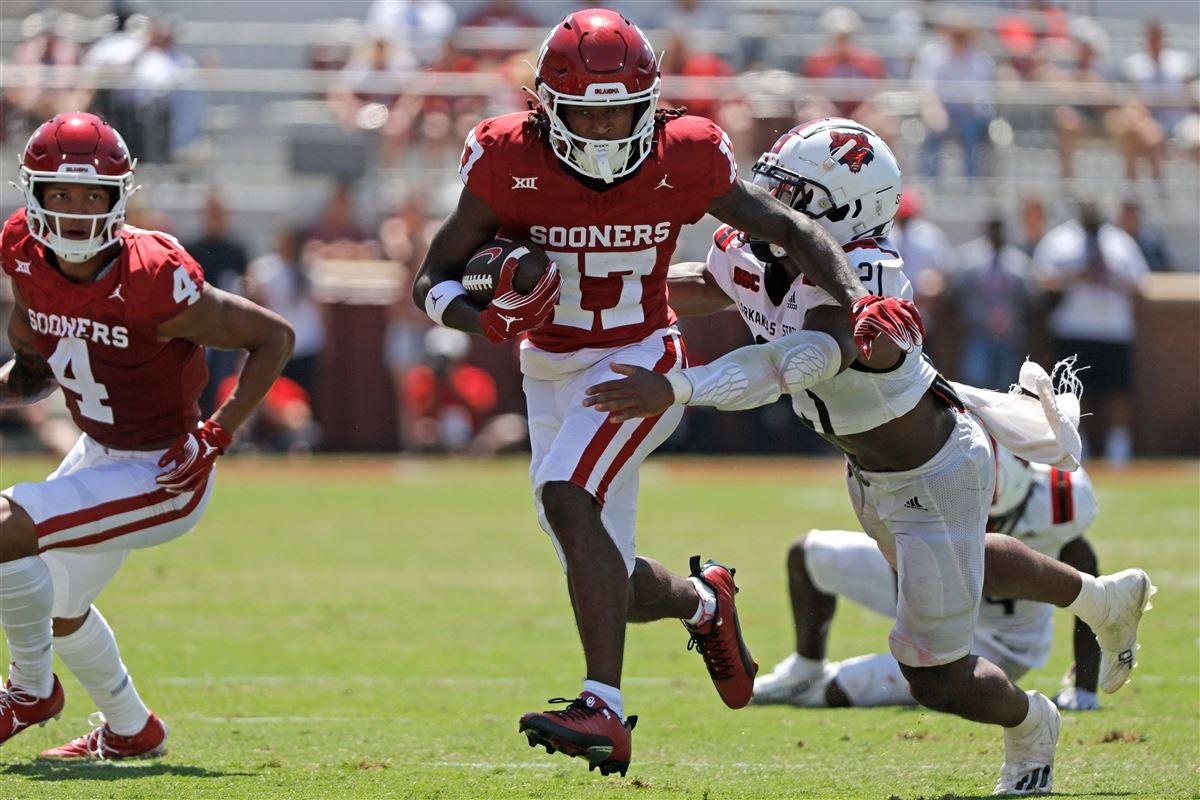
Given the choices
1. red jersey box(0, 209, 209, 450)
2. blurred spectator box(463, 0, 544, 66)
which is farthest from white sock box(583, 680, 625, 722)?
blurred spectator box(463, 0, 544, 66)

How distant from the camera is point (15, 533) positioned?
16.9 ft

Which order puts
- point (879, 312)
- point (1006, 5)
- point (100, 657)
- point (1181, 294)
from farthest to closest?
point (1006, 5), point (1181, 294), point (100, 657), point (879, 312)

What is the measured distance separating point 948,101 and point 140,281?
11727mm

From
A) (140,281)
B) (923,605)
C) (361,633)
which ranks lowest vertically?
(361,633)

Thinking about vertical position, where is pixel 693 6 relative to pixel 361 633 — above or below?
above

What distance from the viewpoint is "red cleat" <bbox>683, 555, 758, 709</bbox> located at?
18.3 feet

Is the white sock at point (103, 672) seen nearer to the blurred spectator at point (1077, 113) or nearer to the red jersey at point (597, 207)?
the red jersey at point (597, 207)

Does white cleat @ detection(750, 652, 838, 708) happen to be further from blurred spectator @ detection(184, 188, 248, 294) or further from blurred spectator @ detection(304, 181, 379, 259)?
blurred spectator @ detection(304, 181, 379, 259)

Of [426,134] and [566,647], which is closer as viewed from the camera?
[566,647]

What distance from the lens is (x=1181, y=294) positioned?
51.4ft

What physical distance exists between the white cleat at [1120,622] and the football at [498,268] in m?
1.98

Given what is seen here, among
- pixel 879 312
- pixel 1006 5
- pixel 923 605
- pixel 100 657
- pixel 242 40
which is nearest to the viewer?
pixel 879 312

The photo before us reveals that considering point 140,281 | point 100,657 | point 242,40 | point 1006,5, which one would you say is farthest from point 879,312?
point 1006,5

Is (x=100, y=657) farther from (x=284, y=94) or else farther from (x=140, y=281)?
(x=284, y=94)
